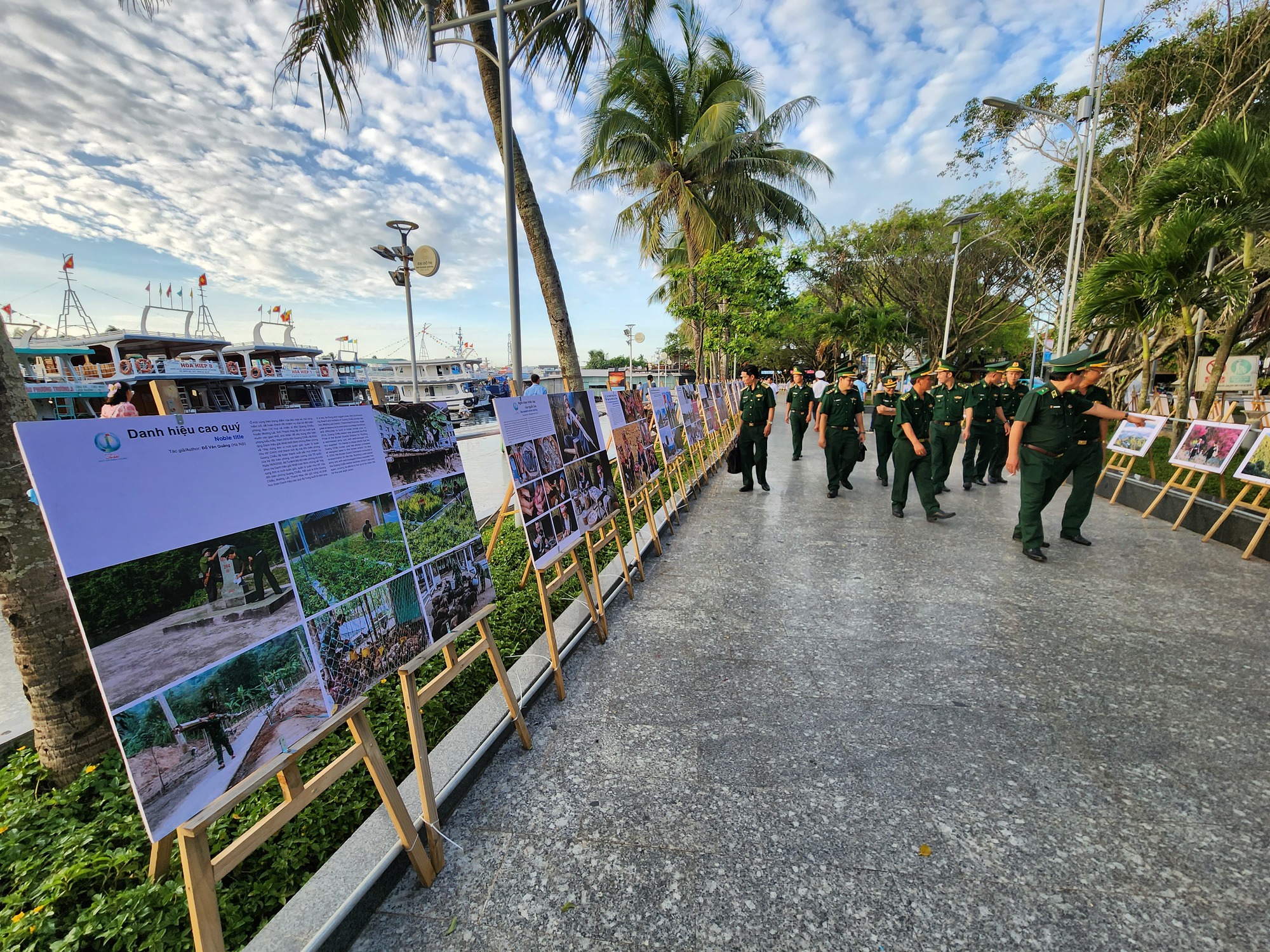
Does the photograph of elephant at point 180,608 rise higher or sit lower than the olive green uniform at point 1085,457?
higher

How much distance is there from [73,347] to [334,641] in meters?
34.9

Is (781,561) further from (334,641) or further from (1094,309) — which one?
(1094,309)

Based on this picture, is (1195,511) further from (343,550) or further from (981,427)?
(343,550)

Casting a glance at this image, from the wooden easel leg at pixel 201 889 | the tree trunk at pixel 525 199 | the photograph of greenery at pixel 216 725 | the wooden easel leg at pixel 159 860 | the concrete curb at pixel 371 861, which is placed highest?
the tree trunk at pixel 525 199

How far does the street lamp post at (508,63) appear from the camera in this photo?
186 inches

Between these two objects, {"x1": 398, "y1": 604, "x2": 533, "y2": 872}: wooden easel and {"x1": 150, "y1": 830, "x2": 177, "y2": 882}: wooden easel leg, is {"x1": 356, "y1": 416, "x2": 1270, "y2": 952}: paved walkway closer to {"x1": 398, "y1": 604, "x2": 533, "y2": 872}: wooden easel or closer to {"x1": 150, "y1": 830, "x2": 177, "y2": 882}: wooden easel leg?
{"x1": 398, "y1": 604, "x2": 533, "y2": 872}: wooden easel

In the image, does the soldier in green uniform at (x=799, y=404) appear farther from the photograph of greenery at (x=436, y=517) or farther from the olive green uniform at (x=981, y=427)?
the photograph of greenery at (x=436, y=517)

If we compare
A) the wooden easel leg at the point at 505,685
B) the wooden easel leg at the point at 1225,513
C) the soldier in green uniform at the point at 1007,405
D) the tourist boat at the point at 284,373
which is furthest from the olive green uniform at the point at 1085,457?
the tourist boat at the point at 284,373

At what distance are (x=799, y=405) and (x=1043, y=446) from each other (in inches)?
203

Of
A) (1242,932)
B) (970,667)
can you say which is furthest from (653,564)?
(1242,932)

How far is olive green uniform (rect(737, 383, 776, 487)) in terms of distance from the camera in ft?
22.8

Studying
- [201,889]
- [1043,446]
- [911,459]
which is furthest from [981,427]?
[201,889]

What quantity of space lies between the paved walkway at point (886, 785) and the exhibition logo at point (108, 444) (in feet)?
5.35

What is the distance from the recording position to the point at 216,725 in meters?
1.25
